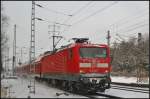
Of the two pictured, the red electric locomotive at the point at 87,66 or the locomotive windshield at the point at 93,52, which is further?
the locomotive windshield at the point at 93,52

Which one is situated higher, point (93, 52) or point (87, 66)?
point (93, 52)

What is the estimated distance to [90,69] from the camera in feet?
78.2

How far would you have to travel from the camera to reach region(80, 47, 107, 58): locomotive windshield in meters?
24.2

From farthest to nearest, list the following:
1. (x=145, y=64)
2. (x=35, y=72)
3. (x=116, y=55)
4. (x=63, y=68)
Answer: (x=116, y=55) → (x=145, y=64) → (x=35, y=72) → (x=63, y=68)

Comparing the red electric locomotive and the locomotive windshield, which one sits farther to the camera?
the locomotive windshield

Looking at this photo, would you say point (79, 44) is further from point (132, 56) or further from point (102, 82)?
point (132, 56)

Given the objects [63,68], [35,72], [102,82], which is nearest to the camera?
[102,82]

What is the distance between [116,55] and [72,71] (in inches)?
1765

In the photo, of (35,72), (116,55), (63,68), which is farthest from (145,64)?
(63,68)

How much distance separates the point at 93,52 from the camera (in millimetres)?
24438

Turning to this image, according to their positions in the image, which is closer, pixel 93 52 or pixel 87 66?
pixel 87 66

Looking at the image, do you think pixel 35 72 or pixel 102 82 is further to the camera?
pixel 35 72

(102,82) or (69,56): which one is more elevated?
(69,56)

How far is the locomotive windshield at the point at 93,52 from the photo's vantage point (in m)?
24.2
